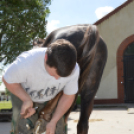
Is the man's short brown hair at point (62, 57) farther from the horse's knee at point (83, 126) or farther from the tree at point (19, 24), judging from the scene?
the tree at point (19, 24)

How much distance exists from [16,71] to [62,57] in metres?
0.45

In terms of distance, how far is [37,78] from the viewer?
7.41ft

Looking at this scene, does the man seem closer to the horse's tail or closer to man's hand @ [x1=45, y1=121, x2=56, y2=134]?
man's hand @ [x1=45, y1=121, x2=56, y2=134]

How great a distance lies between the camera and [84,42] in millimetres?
2545

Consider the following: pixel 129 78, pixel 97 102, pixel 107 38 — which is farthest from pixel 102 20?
pixel 97 102

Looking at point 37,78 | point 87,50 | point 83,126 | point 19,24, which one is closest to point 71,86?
point 37,78

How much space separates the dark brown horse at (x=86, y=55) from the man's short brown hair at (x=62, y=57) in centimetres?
66

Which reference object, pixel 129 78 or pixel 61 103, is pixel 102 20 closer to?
pixel 129 78

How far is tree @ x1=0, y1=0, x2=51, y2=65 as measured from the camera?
23.6 ft

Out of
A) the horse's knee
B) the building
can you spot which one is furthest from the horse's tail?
the building

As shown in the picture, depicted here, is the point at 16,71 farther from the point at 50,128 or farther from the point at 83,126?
the point at 83,126

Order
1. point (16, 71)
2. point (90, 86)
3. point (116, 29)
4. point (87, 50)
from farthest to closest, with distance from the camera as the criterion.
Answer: point (116, 29) → point (90, 86) → point (87, 50) → point (16, 71)

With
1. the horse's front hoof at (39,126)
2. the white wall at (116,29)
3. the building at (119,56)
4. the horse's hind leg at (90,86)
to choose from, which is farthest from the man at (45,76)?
the white wall at (116,29)

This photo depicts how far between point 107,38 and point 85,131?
25.7ft
